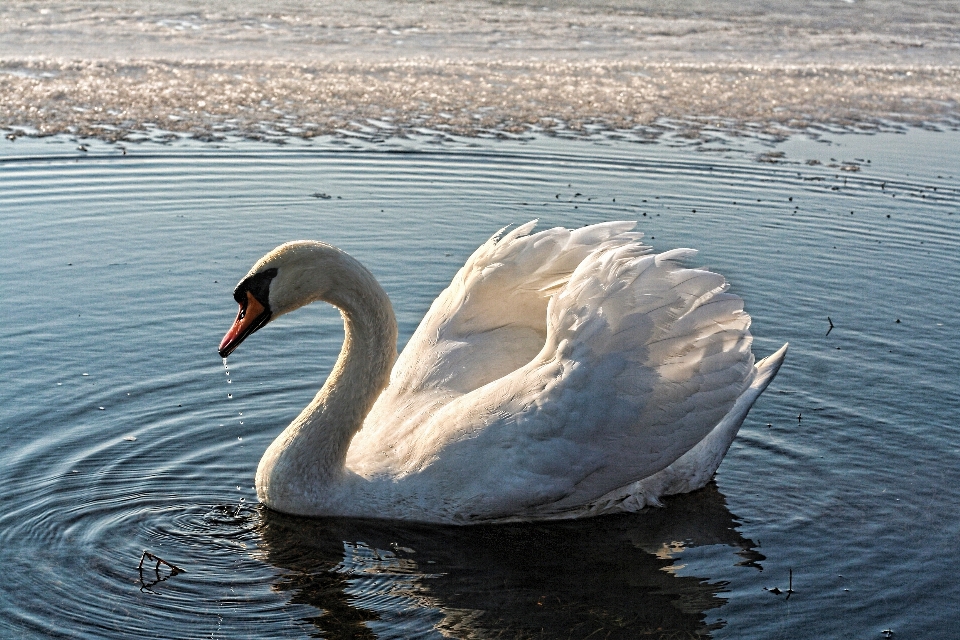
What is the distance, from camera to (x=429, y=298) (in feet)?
29.7

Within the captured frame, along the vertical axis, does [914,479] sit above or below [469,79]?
below

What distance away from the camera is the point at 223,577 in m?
5.42

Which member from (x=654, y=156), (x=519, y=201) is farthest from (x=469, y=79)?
(x=519, y=201)

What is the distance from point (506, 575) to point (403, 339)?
3123 mm

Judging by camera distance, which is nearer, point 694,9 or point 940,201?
point 940,201

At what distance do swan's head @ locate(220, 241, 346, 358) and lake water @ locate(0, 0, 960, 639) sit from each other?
99 centimetres

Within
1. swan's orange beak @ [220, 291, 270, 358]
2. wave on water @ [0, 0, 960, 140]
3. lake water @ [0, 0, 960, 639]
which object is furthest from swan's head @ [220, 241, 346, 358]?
wave on water @ [0, 0, 960, 140]

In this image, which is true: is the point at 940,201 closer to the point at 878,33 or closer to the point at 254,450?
the point at 254,450


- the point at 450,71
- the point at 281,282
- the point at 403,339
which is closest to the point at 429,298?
the point at 403,339

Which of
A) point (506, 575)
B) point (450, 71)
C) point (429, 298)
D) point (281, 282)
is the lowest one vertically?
point (506, 575)

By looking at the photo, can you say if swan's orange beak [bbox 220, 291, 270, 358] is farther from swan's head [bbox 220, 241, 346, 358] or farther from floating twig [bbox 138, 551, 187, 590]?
floating twig [bbox 138, 551, 187, 590]

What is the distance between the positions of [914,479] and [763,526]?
1051mm

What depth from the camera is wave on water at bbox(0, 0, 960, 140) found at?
14.8 metres

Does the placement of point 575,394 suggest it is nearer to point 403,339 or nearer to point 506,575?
point 506,575
